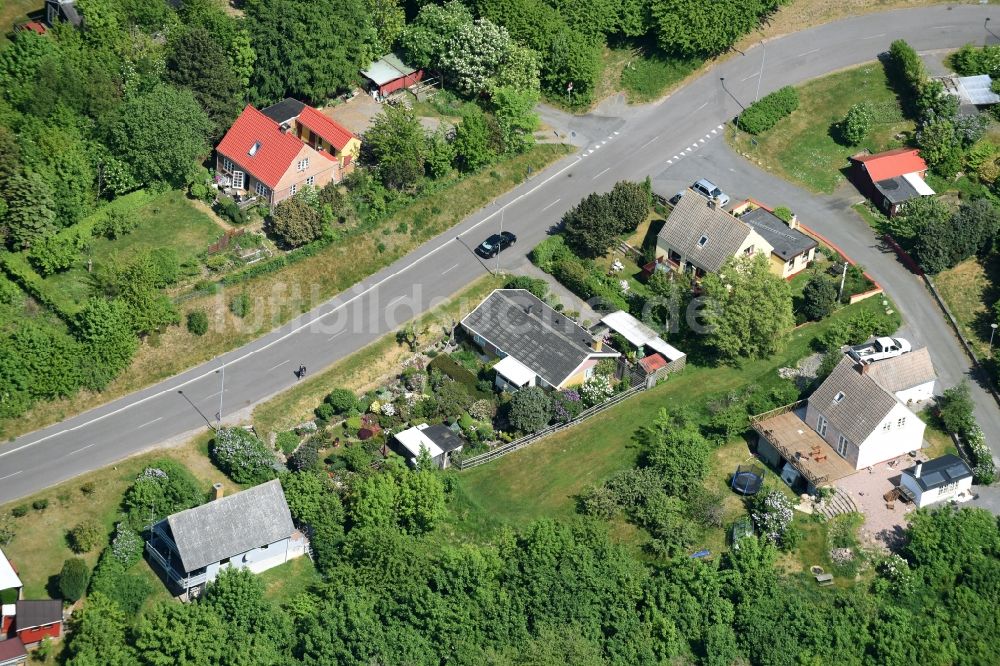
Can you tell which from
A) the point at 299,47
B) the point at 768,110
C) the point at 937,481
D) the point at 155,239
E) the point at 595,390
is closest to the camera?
the point at 937,481

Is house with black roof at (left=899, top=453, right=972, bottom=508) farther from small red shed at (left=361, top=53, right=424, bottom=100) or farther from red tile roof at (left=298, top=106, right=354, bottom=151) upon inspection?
small red shed at (left=361, top=53, right=424, bottom=100)

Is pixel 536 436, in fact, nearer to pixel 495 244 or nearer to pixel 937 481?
pixel 495 244

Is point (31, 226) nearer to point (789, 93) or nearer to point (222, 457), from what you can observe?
point (222, 457)

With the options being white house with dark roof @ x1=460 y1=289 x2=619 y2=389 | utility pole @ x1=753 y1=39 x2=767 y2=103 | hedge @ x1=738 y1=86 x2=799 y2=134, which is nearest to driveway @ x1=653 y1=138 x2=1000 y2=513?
hedge @ x1=738 y1=86 x2=799 y2=134

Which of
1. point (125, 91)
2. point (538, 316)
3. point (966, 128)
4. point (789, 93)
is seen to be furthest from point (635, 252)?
point (125, 91)

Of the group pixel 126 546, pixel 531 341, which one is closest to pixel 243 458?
pixel 126 546

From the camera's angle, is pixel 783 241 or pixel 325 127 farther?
pixel 325 127

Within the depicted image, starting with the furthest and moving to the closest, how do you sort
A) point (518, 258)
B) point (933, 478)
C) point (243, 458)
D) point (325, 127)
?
1. point (325, 127)
2. point (518, 258)
3. point (243, 458)
4. point (933, 478)
